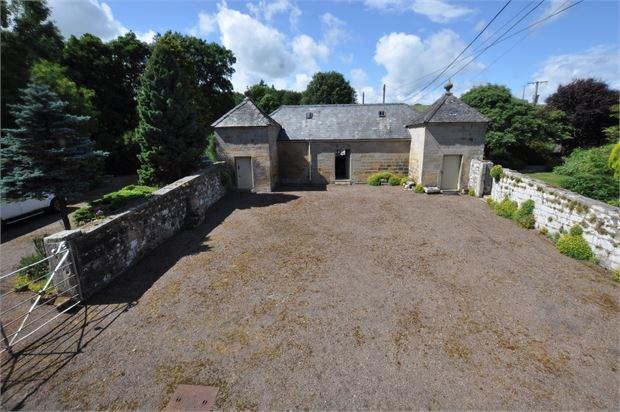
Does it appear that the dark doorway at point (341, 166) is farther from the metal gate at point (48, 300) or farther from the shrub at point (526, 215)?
the metal gate at point (48, 300)

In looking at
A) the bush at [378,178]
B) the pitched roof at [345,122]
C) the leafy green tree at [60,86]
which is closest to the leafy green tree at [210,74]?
the leafy green tree at [60,86]

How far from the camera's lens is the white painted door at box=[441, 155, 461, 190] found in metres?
15.3

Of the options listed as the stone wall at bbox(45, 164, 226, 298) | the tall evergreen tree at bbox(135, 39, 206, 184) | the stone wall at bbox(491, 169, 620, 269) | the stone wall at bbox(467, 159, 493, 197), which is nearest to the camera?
the stone wall at bbox(45, 164, 226, 298)

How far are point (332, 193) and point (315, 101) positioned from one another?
3408 cm

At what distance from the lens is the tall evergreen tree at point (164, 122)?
12.1 m

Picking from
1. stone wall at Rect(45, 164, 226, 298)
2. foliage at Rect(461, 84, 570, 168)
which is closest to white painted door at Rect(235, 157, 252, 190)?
stone wall at Rect(45, 164, 226, 298)

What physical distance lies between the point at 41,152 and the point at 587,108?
118ft

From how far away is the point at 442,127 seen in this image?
14758 mm

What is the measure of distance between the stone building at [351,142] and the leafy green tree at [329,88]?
92.2 ft

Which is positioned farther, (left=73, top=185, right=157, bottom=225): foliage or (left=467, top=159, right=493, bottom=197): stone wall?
(left=467, top=159, right=493, bottom=197): stone wall

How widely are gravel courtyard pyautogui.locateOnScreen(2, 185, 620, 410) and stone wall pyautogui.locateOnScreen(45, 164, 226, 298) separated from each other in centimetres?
40

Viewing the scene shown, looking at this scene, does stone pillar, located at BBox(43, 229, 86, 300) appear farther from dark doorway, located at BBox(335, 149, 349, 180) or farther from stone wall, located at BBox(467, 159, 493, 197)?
dark doorway, located at BBox(335, 149, 349, 180)

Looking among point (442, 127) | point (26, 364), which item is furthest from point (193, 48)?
point (26, 364)

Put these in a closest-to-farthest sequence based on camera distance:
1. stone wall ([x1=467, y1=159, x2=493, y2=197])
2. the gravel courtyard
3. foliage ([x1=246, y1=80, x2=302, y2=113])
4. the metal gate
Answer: the gravel courtyard → the metal gate → stone wall ([x1=467, y1=159, x2=493, y2=197]) → foliage ([x1=246, y1=80, x2=302, y2=113])
